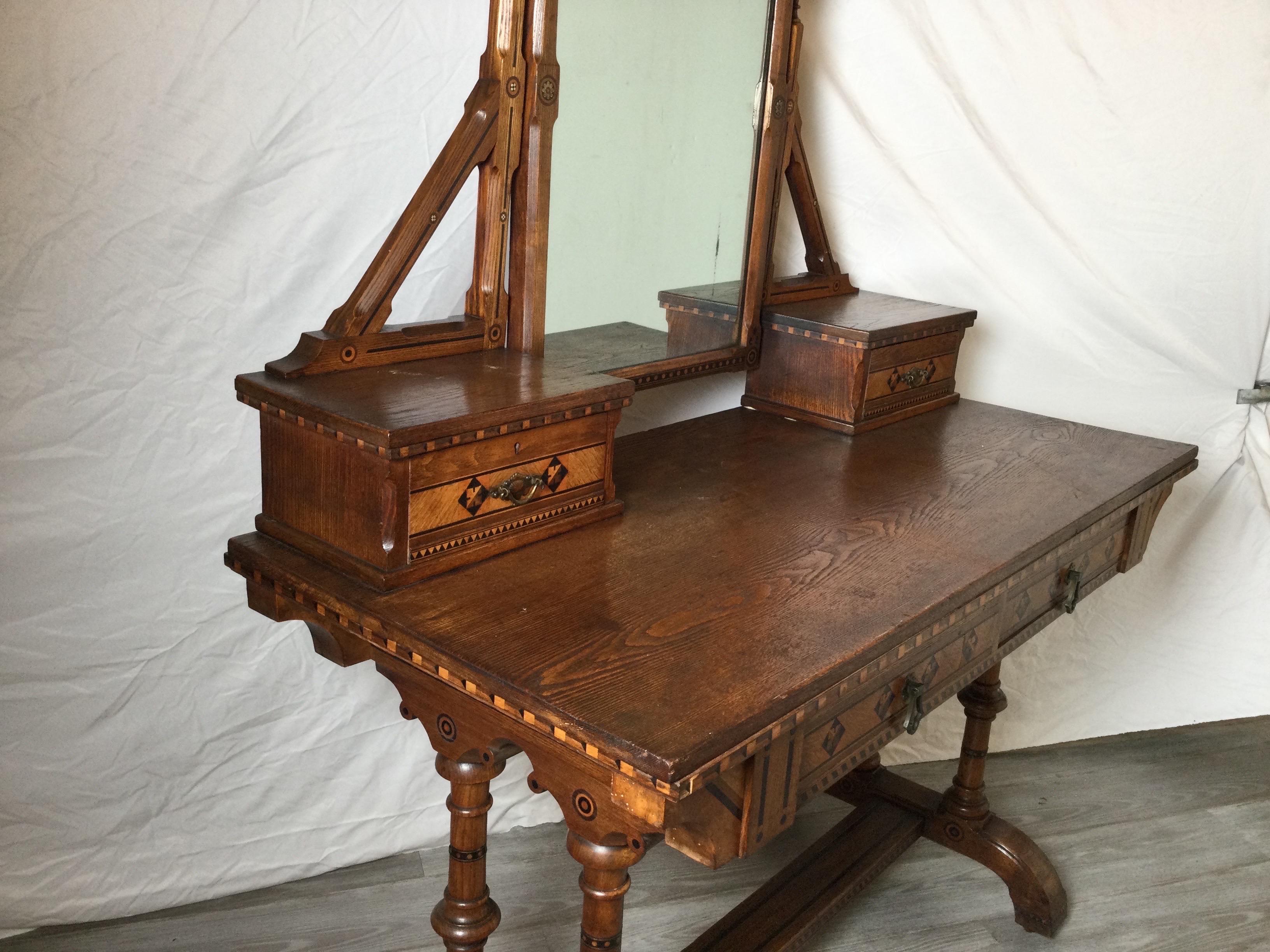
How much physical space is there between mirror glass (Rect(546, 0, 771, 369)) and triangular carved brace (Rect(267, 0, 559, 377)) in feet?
0.19

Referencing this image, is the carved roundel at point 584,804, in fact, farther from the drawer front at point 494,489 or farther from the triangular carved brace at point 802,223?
the triangular carved brace at point 802,223

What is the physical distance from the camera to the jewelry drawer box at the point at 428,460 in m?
1.53

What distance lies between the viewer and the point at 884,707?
5.47 feet

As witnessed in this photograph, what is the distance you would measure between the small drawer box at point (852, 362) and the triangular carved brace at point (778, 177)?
49 millimetres

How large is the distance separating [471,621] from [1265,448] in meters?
2.37

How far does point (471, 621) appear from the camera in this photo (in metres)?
1.48

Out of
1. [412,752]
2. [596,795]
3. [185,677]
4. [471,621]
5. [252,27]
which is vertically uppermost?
[252,27]

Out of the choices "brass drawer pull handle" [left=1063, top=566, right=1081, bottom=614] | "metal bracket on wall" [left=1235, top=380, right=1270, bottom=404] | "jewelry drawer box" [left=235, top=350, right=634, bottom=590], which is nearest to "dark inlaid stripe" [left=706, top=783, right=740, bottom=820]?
"jewelry drawer box" [left=235, top=350, right=634, bottom=590]

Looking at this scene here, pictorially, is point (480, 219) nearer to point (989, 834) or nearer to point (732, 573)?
point (732, 573)

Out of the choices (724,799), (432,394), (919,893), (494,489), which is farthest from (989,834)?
(432,394)

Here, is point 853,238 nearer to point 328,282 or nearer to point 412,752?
point 328,282

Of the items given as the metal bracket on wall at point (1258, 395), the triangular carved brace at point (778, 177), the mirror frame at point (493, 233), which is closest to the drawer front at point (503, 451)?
the mirror frame at point (493, 233)

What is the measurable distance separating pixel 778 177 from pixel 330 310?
0.92 m

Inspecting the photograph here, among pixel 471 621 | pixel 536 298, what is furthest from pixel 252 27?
pixel 471 621
